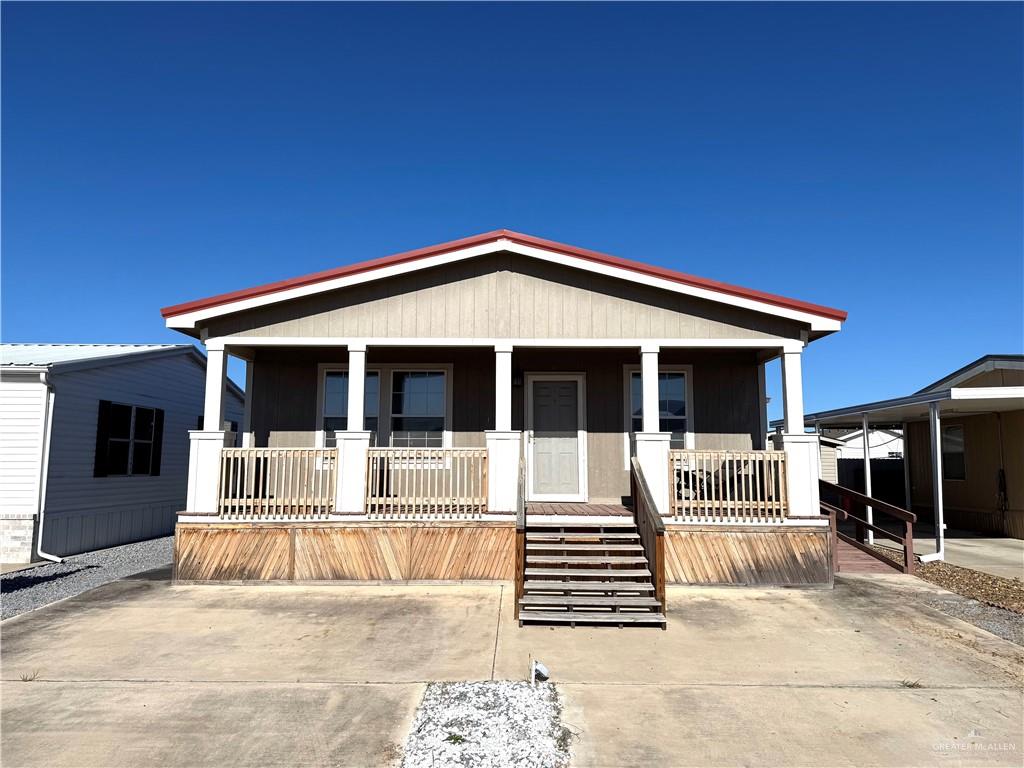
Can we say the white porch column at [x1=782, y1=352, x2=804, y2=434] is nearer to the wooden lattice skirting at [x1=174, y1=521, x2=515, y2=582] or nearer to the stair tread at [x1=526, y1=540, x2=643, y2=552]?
the stair tread at [x1=526, y1=540, x2=643, y2=552]

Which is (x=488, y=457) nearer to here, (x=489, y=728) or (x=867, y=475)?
(x=489, y=728)

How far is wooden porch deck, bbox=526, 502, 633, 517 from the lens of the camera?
27.5 feet

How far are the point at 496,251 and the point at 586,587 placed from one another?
193 inches

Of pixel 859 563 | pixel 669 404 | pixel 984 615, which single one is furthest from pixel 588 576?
pixel 859 563

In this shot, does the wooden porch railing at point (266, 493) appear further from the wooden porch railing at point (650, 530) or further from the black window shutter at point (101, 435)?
the black window shutter at point (101, 435)

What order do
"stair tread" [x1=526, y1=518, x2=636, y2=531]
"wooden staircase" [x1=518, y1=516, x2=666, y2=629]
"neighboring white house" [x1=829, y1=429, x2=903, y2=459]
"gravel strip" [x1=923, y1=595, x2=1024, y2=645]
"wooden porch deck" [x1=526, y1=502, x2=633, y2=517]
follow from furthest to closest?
"neighboring white house" [x1=829, y1=429, x2=903, y2=459] < "wooden porch deck" [x1=526, y1=502, x2=633, y2=517] < "stair tread" [x1=526, y1=518, x2=636, y2=531] < "wooden staircase" [x1=518, y1=516, x2=666, y2=629] < "gravel strip" [x1=923, y1=595, x2=1024, y2=645]

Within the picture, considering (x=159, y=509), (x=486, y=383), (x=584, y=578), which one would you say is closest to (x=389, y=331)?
(x=486, y=383)

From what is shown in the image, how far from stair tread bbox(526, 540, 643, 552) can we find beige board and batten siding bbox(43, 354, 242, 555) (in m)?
9.07

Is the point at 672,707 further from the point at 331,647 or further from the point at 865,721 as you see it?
the point at 331,647

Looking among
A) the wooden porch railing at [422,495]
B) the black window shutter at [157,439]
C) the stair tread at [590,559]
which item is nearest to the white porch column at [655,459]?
the stair tread at [590,559]

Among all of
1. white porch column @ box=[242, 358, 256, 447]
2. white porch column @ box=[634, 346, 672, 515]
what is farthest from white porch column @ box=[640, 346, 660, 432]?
white porch column @ box=[242, 358, 256, 447]

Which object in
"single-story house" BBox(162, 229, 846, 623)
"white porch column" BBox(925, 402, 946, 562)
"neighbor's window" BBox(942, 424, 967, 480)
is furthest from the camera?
"neighbor's window" BBox(942, 424, 967, 480)

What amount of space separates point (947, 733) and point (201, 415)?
15.7 metres

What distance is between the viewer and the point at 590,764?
3574 millimetres
